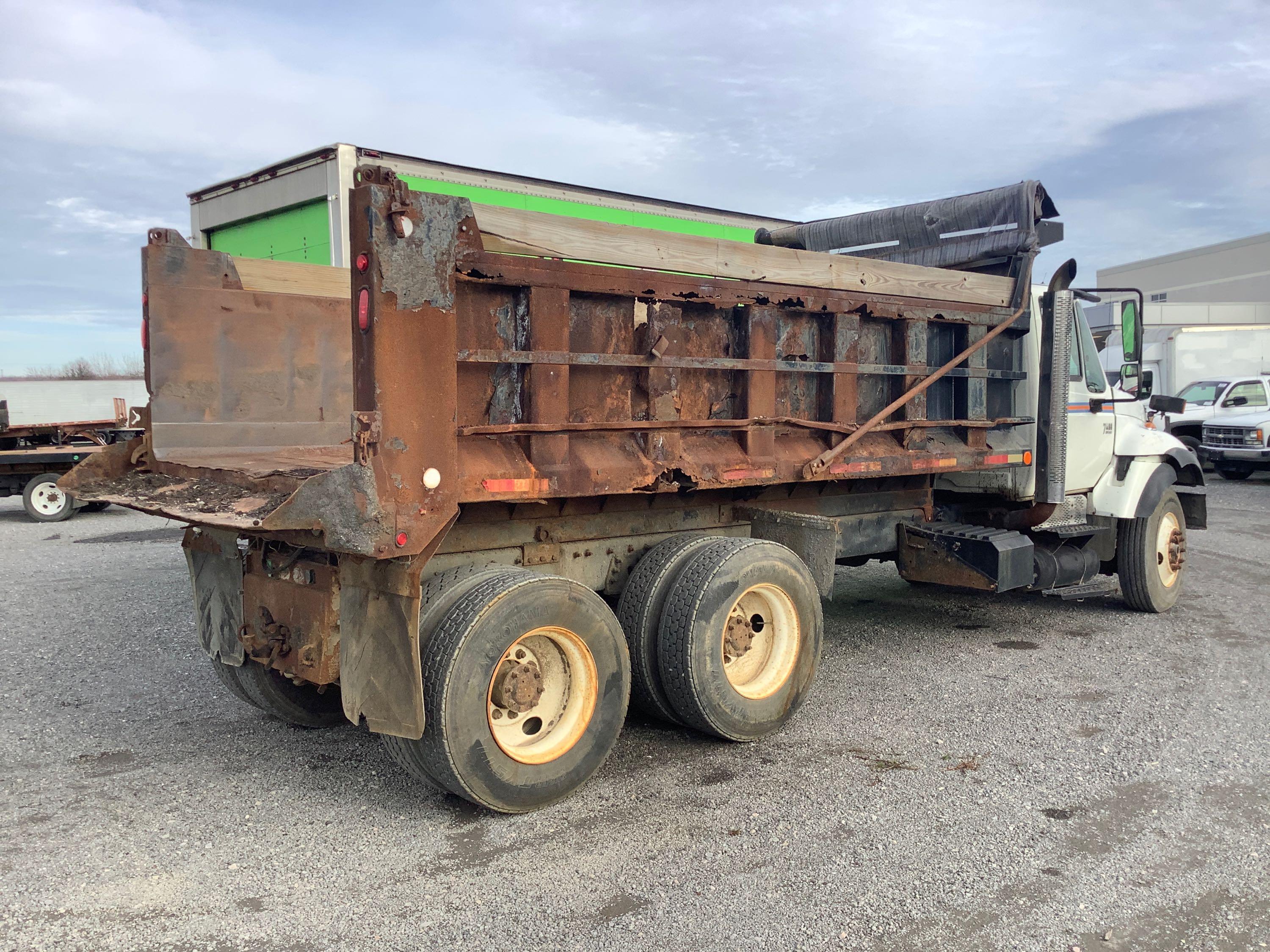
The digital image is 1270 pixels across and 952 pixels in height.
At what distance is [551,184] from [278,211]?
2.92m

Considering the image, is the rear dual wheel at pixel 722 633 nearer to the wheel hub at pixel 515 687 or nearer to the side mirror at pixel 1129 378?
the wheel hub at pixel 515 687

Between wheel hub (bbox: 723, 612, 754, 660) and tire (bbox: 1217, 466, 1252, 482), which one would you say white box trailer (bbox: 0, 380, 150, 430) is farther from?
wheel hub (bbox: 723, 612, 754, 660)

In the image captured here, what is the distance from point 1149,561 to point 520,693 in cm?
603

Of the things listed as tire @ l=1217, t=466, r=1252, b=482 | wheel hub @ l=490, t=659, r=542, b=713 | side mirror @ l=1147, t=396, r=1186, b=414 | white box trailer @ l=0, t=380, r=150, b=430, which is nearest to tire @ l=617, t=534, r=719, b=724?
wheel hub @ l=490, t=659, r=542, b=713

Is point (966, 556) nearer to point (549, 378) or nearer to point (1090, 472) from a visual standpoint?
point (1090, 472)

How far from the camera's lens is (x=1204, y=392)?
2094cm

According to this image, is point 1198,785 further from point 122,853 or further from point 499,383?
point 122,853

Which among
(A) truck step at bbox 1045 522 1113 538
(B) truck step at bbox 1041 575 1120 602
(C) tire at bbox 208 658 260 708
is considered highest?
(A) truck step at bbox 1045 522 1113 538

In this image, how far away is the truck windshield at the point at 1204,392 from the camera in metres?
20.3

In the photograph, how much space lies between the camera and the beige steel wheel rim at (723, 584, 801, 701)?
498 centimetres

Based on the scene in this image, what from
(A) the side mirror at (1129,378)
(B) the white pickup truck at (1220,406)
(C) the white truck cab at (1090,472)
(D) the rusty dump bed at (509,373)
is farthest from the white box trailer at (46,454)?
(B) the white pickup truck at (1220,406)

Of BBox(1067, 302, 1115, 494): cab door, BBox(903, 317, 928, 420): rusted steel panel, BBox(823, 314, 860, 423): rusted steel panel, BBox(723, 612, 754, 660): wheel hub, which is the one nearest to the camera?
BBox(723, 612, 754, 660): wheel hub

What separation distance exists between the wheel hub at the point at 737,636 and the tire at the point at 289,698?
2.01m

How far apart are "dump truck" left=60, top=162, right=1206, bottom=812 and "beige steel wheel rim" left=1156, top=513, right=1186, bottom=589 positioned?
5.21 feet
